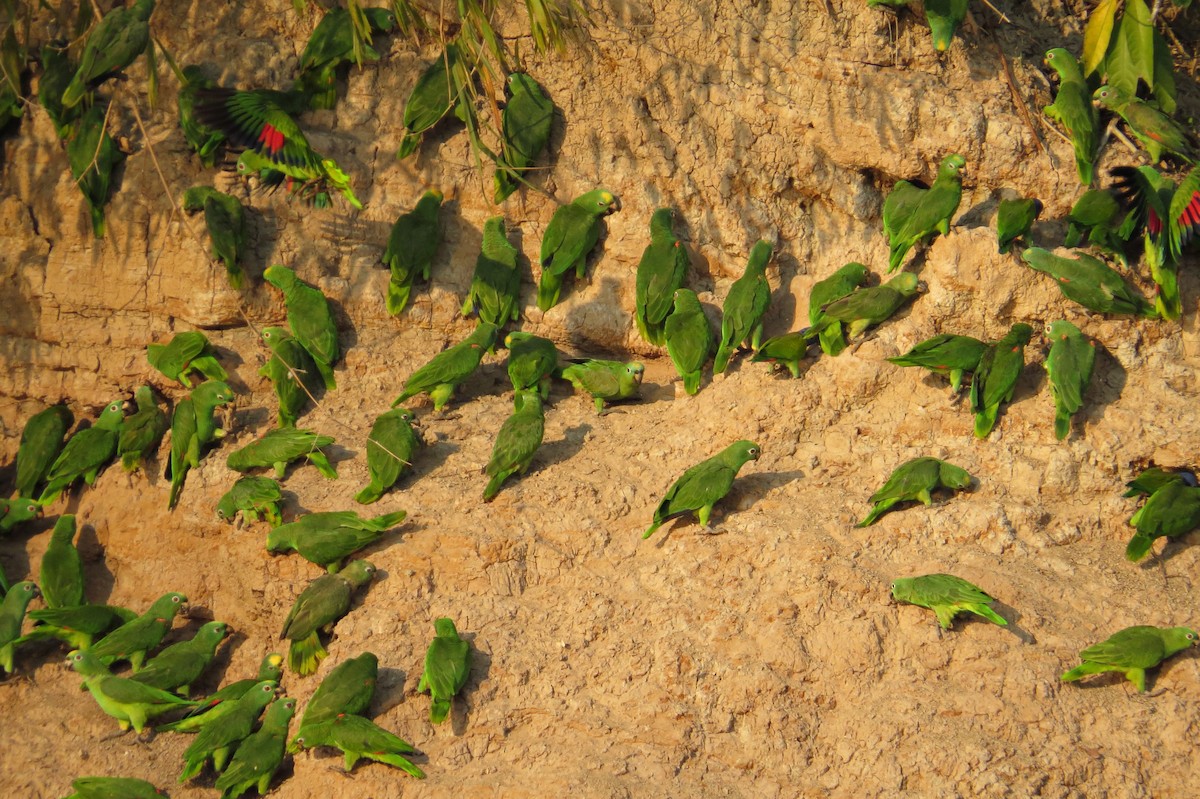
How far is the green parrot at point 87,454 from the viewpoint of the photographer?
248 inches

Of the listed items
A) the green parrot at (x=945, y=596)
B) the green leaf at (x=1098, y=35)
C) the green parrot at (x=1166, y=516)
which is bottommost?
the green parrot at (x=945, y=596)

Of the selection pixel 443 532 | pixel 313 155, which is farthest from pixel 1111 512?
pixel 313 155

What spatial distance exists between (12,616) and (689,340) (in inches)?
141

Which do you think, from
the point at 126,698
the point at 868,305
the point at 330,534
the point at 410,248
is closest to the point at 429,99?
the point at 410,248

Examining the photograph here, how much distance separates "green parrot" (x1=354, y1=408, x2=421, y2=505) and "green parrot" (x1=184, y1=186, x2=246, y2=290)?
4.53 ft

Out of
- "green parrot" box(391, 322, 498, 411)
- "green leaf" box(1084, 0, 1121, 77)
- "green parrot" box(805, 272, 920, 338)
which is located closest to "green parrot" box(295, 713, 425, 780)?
"green parrot" box(391, 322, 498, 411)

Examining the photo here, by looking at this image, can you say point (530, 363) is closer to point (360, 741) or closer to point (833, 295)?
point (833, 295)

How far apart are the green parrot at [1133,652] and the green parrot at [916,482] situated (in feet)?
3.19

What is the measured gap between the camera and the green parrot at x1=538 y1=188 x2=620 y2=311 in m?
6.49

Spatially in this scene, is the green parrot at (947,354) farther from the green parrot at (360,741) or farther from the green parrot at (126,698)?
the green parrot at (126,698)

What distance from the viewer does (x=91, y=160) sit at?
21.7 ft

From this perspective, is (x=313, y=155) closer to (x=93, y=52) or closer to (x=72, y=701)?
(x=93, y=52)

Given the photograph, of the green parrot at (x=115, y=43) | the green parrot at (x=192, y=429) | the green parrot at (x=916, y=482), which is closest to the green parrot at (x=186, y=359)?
the green parrot at (x=192, y=429)

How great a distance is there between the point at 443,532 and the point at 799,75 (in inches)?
126
